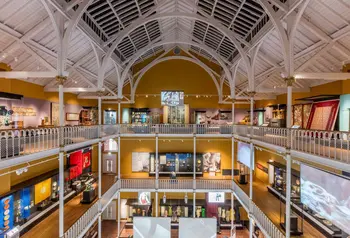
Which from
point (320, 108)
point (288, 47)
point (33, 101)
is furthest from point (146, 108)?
point (288, 47)

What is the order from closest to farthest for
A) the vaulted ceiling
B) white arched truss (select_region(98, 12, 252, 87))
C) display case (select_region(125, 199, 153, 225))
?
the vaulted ceiling, white arched truss (select_region(98, 12, 252, 87)), display case (select_region(125, 199, 153, 225))

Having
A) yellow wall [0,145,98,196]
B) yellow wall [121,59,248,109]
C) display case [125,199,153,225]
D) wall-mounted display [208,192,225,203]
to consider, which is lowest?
display case [125,199,153,225]

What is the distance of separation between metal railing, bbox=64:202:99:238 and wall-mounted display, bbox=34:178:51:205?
287 cm

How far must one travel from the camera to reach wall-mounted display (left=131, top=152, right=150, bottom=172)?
22.9 meters

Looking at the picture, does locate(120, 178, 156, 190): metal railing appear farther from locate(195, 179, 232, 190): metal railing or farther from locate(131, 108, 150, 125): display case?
locate(131, 108, 150, 125): display case

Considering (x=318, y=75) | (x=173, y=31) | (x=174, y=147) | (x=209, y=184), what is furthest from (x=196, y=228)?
(x=173, y=31)

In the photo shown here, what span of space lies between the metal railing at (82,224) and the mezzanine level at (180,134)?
3.34 meters

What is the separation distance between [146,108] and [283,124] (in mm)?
11883

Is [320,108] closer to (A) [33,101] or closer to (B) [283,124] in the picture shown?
(B) [283,124]

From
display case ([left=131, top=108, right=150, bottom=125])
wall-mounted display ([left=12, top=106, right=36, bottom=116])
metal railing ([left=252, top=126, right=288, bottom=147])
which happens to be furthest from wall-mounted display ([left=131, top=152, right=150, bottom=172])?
metal railing ([left=252, top=126, right=288, bottom=147])

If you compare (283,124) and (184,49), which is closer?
(283,124)

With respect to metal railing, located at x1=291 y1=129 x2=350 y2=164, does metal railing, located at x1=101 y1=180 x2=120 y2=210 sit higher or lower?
lower

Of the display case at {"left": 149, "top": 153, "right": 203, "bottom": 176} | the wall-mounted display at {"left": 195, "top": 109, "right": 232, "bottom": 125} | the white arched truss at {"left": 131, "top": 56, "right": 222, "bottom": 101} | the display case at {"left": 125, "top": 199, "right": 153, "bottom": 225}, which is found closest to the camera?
the display case at {"left": 125, "top": 199, "right": 153, "bottom": 225}

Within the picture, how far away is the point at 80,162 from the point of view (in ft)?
63.5
